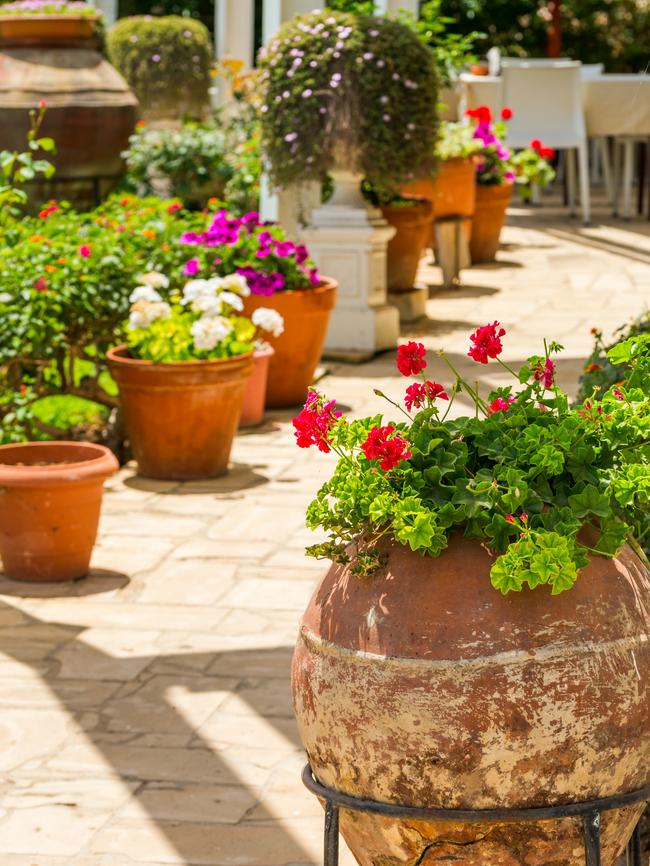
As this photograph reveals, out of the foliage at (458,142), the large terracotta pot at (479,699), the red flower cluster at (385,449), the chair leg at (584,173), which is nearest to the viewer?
the large terracotta pot at (479,699)

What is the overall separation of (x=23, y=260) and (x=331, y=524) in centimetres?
366

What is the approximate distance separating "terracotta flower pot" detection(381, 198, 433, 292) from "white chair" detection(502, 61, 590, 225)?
3.72 meters

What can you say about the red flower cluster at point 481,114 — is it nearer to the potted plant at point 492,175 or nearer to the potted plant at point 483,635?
the potted plant at point 492,175

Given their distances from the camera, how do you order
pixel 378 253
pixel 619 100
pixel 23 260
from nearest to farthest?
pixel 23 260, pixel 378 253, pixel 619 100

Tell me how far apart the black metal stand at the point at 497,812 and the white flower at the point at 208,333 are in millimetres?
3432

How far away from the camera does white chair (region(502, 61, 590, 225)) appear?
40.4ft

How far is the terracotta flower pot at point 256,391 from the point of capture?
251 inches

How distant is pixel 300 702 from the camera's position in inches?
90.4

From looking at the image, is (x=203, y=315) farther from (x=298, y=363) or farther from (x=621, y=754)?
(x=621, y=754)

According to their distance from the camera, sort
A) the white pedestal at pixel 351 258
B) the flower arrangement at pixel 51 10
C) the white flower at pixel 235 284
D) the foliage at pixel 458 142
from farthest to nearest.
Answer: the foliage at pixel 458 142 → the flower arrangement at pixel 51 10 → the white pedestal at pixel 351 258 → the white flower at pixel 235 284

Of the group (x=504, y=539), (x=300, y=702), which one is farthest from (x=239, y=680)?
(x=504, y=539)

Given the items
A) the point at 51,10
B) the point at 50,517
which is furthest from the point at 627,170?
the point at 50,517

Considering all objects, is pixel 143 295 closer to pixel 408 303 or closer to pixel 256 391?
pixel 256 391

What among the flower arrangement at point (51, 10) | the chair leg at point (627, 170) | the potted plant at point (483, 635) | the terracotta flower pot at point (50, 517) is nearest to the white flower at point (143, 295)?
the terracotta flower pot at point (50, 517)
